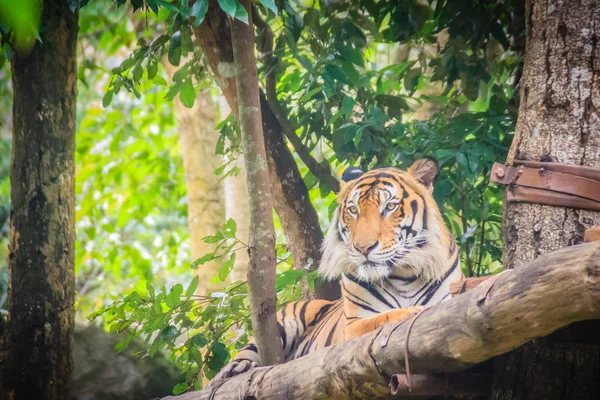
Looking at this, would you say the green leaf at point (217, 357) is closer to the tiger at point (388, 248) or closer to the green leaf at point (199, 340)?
the green leaf at point (199, 340)

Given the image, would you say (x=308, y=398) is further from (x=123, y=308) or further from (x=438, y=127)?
(x=438, y=127)

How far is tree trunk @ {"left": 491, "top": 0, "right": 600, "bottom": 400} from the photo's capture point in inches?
90.8

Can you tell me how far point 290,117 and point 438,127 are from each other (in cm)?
98

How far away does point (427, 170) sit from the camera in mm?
3254

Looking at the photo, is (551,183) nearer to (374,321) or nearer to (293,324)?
(374,321)

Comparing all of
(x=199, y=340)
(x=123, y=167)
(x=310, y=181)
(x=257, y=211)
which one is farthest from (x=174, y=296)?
(x=123, y=167)

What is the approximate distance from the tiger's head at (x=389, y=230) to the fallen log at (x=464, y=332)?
1.76 feet

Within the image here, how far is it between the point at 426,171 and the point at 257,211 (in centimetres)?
82

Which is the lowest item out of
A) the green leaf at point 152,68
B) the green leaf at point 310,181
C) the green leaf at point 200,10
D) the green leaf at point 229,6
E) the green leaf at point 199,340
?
the green leaf at point 199,340

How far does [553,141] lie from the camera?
255 centimetres

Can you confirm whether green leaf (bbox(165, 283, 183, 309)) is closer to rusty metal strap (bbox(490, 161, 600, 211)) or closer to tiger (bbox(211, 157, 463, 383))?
tiger (bbox(211, 157, 463, 383))

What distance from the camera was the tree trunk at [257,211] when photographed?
10.6 feet

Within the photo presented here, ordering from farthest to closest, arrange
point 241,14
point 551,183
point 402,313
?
1. point 402,313
2. point 241,14
3. point 551,183

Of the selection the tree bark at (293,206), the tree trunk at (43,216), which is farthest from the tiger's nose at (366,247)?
the tree trunk at (43,216)
